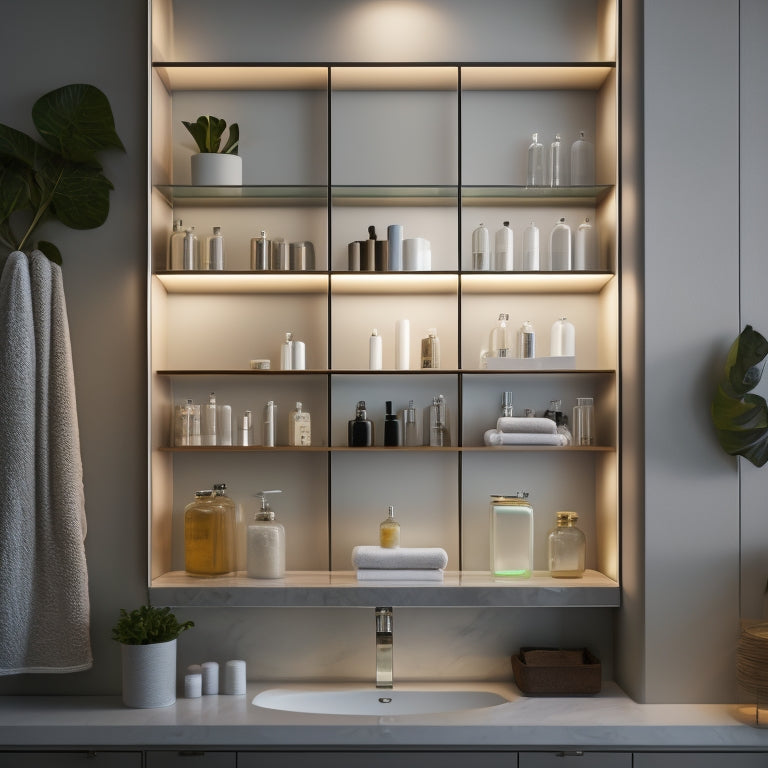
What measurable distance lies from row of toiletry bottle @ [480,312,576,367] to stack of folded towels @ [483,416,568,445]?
23cm

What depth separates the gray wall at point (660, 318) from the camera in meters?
2.56

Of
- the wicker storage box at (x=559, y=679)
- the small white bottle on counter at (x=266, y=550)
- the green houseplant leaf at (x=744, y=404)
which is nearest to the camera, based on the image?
the green houseplant leaf at (x=744, y=404)

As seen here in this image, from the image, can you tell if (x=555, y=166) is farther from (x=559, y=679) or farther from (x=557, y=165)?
(x=559, y=679)

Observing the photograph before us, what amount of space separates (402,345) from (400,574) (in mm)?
774

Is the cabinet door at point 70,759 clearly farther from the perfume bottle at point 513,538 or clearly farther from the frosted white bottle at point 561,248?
the frosted white bottle at point 561,248

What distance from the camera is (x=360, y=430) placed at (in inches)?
114

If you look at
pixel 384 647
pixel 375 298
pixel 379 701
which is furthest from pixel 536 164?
pixel 379 701

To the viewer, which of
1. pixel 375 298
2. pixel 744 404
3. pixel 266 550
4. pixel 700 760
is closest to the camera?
pixel 700 760

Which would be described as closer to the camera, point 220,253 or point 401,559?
point 401,559

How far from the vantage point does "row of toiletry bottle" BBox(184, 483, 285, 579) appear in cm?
279

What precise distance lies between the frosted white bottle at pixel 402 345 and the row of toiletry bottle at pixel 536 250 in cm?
31

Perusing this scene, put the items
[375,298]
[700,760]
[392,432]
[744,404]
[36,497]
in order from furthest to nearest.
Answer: [375,298]
[392,432]
[36,497]
[744,404]
[700,760]

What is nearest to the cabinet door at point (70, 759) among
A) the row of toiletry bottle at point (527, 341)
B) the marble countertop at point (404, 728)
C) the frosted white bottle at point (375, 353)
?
the marble countertop at point (404, 728)

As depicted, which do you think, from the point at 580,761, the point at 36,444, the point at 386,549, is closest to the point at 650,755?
the point at 580,761
